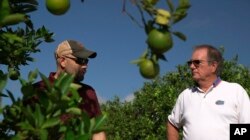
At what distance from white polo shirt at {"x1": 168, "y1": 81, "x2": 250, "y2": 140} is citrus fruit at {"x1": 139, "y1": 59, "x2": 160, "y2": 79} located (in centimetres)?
349

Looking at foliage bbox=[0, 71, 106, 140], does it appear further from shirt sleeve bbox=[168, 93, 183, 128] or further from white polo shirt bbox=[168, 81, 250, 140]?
shirt sleeve bbox=[168, 93, 183, 128]

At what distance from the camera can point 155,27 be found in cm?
189

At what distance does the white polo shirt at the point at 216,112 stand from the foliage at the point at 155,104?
13.6 metres

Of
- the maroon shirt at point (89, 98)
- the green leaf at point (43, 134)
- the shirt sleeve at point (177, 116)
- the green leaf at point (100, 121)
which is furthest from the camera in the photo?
the shirt sleeve at point (177, 116)

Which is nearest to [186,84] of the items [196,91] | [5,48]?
[196,91]

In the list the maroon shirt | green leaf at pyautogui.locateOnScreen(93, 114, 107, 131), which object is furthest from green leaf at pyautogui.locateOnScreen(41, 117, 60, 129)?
the maroon shirt

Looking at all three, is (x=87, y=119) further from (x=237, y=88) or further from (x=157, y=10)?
(x=237, y=88)

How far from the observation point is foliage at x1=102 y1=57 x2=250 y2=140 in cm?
2092

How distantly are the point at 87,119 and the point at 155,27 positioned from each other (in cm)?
67

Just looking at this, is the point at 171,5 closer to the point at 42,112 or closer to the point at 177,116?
the point at 42,112

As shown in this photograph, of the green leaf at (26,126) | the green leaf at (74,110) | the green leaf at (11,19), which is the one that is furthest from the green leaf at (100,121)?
the green leaf at (11,19)

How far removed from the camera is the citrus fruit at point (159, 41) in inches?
72.0

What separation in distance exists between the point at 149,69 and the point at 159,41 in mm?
141

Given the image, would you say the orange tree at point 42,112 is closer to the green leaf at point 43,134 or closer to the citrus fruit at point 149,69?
the green leaf at point 43,134
